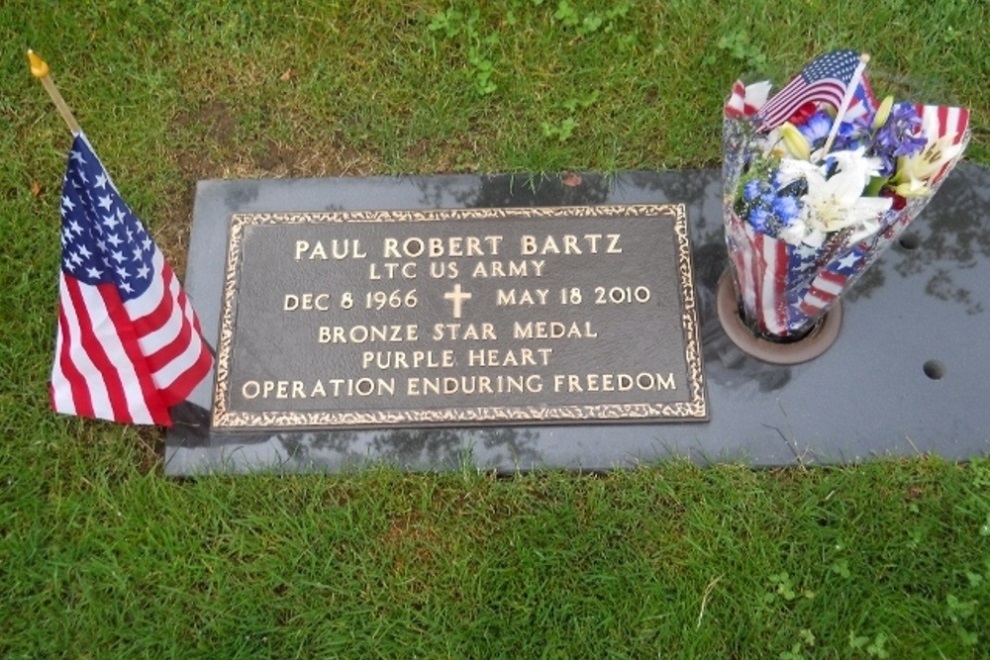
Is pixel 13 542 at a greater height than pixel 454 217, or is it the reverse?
pixel 454 217

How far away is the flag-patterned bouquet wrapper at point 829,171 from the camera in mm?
2260

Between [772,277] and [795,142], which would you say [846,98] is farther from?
[772,277]

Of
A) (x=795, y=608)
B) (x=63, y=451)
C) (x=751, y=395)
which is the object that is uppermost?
(x=63, y=451)

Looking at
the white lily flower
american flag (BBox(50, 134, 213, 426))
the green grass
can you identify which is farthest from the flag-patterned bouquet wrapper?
american flag (BBox(50, 134, 213, 426))

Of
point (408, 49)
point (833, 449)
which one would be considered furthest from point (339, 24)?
point (833, 449)

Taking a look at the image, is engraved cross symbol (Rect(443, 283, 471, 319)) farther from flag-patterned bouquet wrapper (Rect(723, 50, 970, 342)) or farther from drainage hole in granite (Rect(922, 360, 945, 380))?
drainage hole in granite (Rect(922, 360, 945, 380))

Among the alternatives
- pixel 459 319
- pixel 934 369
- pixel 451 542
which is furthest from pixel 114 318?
pixel 934 369

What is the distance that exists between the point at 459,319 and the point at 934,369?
1.53 metres

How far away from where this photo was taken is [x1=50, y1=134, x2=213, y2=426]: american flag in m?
2.22

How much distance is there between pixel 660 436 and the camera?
2.82 m

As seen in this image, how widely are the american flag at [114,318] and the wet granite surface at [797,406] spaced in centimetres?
20

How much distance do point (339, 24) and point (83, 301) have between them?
65.2 inches

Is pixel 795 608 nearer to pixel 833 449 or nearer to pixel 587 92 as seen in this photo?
pixel 833 449

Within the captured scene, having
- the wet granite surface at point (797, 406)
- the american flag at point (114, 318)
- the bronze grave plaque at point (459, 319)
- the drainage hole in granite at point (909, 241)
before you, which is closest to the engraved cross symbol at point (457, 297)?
the bronze grave plaque at point (459, 319)
